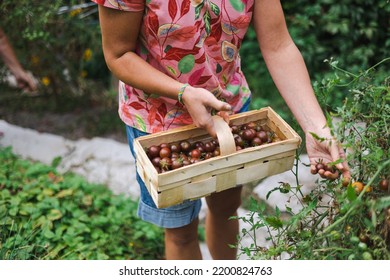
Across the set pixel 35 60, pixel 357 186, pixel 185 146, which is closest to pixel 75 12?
pixel 35 60

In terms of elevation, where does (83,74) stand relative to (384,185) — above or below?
below

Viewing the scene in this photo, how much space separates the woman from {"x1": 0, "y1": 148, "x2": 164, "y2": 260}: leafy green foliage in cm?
69

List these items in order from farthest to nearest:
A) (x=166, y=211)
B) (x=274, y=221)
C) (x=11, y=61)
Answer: (x=11, y=61) → (x=166, y=211) → (x=274, y=221)

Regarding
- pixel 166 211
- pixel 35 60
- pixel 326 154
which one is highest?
pixel 326 154

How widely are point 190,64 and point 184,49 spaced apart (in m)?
0.06

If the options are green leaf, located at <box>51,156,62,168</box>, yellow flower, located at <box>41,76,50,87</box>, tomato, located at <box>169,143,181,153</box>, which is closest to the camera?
tomato, located at <box>169,143,181,153</box>

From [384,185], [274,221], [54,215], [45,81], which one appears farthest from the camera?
[45,81]

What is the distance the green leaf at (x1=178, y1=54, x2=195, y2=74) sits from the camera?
68.1 inches

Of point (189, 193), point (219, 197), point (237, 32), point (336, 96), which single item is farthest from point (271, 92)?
point (189, 193)

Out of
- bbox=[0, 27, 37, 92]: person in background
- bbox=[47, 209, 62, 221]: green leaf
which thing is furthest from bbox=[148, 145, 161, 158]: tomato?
bbox=[0, 27, 37, 92]: person in background

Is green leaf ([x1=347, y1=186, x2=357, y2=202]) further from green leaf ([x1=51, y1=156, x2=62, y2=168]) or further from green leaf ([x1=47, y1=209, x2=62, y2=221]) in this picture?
green leaf ([x1=51, y1=156, x2=62, y2=168])

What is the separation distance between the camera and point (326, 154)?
159 centimetres

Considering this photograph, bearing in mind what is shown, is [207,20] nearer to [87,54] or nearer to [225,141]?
[225,141]

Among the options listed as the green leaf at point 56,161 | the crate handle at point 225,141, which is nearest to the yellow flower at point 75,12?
the green leaf at point 56,161
